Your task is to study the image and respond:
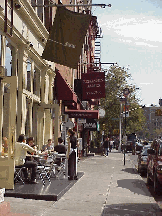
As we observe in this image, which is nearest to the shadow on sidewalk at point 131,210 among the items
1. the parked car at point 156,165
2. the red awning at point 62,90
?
the parked car at point 156,165

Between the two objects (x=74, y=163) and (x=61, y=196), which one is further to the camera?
(x=74, y=163)

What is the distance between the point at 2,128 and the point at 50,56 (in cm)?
331

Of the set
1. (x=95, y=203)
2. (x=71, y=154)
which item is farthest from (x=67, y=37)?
(x=95, y=203)

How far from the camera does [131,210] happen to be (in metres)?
10.8

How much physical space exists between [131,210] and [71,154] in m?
6.47

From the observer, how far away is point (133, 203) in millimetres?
11969

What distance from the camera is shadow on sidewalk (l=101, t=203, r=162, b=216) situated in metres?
10.3

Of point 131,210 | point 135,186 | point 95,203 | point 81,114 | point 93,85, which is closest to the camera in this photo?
point 131,210

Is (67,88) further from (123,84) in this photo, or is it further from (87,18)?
(123,84)

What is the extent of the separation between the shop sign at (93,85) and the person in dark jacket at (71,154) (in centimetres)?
1774

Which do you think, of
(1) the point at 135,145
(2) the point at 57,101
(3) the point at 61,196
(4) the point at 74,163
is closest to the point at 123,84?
(1) the point at 135,145

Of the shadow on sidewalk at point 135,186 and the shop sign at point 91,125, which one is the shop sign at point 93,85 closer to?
the shop sign at point 91,125

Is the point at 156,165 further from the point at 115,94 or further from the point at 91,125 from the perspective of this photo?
the point at 115,94

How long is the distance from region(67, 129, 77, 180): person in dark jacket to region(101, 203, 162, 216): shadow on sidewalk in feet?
17.7
